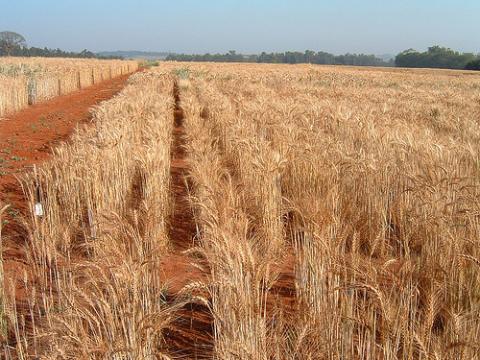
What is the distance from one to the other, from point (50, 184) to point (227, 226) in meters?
2.37

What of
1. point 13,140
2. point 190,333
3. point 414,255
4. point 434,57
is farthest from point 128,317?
point 434,57

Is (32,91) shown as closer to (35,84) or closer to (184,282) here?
(35,84)

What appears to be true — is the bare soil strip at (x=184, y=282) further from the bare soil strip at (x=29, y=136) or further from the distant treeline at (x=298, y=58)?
the distant treeline at (x=298, y=58)

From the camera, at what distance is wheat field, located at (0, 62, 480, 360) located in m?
2.05

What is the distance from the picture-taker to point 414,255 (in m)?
3.65

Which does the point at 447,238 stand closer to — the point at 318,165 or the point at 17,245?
the point at 318,165

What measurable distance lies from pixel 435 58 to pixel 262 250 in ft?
285

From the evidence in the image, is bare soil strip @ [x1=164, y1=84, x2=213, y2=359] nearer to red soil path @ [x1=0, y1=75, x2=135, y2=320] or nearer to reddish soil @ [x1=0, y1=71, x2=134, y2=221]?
red soil path @ [x1=0, y1=75, x2=135, y2=320]

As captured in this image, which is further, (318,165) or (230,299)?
(318,165)

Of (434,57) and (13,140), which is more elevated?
(434,57)

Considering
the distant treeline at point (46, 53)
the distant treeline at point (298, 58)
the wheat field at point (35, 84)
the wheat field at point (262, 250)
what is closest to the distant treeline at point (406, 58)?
the distant treeline at point (298, 58)

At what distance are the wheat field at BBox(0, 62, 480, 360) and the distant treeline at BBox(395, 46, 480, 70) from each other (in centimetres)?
7521

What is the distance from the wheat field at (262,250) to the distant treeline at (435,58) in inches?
2961

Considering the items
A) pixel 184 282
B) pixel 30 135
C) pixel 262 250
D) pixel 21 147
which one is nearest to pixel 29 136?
pixel 30 135
